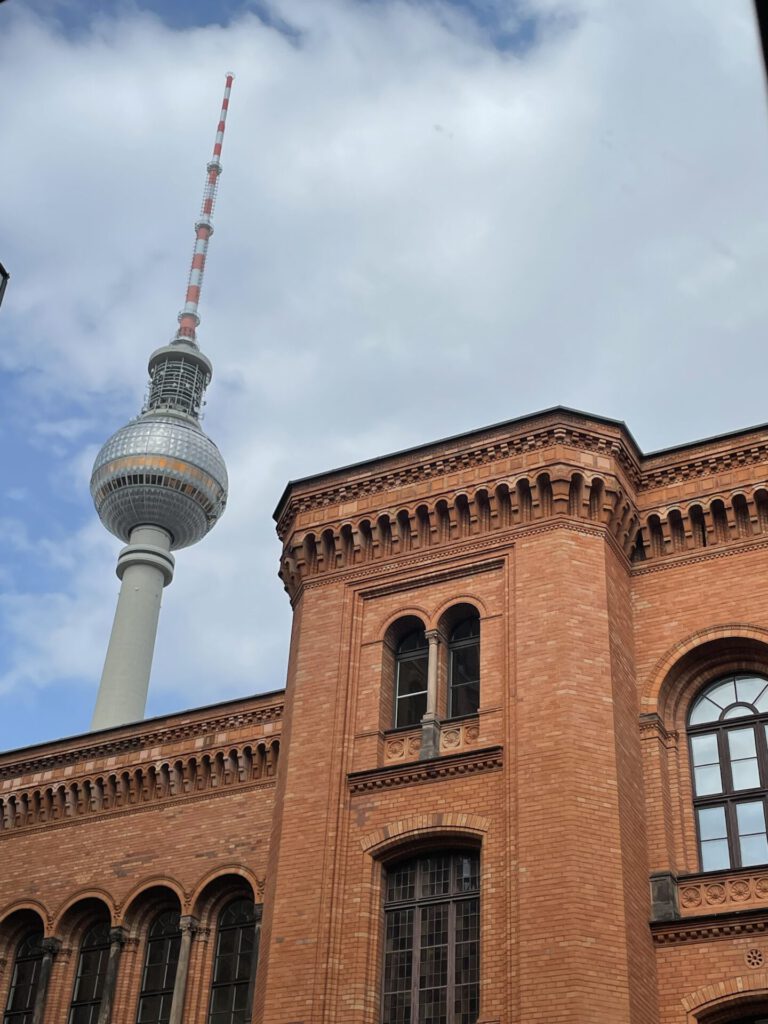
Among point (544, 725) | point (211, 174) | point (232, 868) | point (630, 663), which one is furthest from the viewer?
point (211, 174)

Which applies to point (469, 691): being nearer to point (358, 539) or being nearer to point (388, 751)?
point (388, 751)

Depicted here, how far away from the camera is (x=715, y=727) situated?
17844 millimetres

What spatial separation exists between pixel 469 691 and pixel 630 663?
2.27 meters

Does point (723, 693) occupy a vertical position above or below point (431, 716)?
above

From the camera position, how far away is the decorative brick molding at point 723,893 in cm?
1605

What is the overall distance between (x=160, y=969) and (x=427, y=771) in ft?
24.5

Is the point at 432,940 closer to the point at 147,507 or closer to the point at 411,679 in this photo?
the point at 411,679

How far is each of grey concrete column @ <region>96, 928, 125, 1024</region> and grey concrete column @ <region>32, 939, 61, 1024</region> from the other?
122cm

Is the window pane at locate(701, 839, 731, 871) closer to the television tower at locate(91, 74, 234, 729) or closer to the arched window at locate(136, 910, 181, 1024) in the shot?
the arched window at locate(136, 910, 181, 1024)

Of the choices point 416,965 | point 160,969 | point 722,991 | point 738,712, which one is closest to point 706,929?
point 722,991

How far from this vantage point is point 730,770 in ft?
57.1

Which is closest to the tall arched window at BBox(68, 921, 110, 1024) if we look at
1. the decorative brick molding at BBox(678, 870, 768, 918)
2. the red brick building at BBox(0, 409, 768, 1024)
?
the red brick building at BBox(0, 409, 768, 1024)

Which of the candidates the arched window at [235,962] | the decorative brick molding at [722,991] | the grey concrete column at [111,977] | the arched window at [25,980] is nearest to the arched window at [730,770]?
the decorative brick molding at [722,991]

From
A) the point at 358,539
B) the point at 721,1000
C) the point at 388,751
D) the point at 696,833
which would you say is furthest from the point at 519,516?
the point at 721,1000
